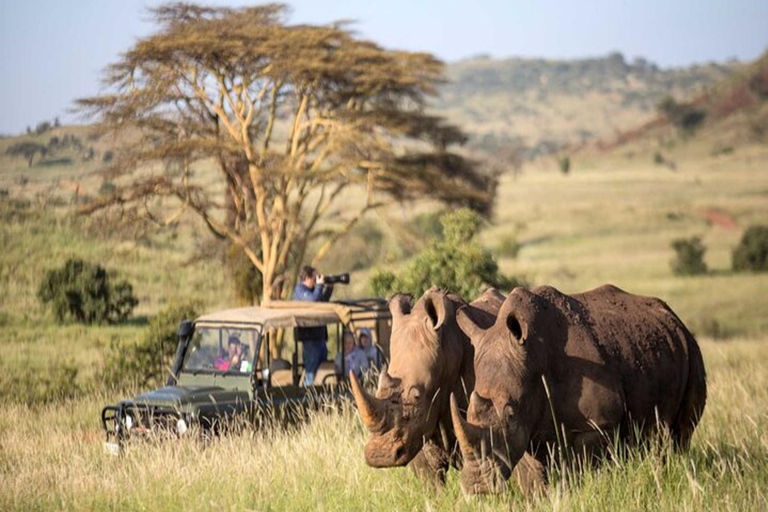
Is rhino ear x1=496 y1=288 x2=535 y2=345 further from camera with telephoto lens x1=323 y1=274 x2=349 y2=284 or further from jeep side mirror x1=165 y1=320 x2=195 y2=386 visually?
camera with telephoto lens x1=323 y1=274 x2=349 y2=284

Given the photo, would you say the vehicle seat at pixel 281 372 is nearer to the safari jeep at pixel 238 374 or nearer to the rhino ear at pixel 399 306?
the safari jeep at pixel 238 374

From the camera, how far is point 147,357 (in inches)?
697

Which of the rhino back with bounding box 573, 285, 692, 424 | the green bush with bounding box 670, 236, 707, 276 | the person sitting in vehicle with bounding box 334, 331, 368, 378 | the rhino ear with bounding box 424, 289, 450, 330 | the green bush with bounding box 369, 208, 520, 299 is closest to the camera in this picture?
the rhino ear with bounding box 424, 289, 450, 330

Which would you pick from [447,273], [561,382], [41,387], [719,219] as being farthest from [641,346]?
[719,219]

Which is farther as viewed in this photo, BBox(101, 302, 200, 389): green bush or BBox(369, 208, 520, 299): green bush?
BBox(369, 208, 520, 299): green bush

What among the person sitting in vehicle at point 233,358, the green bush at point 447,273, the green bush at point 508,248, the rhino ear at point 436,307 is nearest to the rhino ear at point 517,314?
the rhino ear at point 436,307

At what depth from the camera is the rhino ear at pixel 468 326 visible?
6.93 metres

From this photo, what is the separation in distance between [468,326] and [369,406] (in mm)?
919

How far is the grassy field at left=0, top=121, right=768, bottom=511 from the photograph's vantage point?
7.40 m

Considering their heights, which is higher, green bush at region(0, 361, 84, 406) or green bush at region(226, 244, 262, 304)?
green bush at region(226, 244, 262, 304)

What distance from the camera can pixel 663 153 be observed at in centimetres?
10125

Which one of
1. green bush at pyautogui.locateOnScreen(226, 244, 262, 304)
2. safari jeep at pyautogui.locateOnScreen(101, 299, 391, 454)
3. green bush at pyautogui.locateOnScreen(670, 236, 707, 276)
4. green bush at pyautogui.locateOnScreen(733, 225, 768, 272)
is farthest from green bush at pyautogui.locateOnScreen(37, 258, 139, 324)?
green bush at pyautogui.locateOnScreen(733, 225, 768, 272)

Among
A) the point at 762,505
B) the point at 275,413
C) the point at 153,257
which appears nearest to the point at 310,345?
the point at 275,413

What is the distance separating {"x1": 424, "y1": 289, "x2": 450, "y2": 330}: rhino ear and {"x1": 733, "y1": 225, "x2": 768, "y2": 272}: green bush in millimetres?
34989
